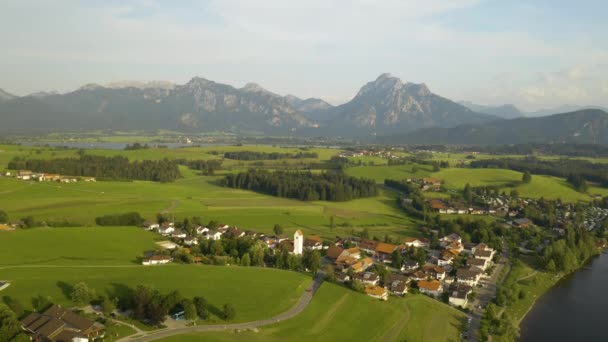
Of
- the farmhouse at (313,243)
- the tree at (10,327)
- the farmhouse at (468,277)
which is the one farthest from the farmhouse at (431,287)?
the tree at (10,327)

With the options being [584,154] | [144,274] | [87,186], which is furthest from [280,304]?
[584,154]

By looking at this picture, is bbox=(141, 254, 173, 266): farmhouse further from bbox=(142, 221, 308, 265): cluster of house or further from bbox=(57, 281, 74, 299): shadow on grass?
bbox=(57, 281, 74, 299): shadow on grass

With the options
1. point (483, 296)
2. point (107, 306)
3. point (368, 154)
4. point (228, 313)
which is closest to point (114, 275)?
point (107, 306)

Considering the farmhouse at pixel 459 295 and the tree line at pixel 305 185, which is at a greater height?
the tree line at pixel 305 185

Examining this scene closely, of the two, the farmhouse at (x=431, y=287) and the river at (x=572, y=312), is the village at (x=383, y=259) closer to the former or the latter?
the farmhouse at (x=431, y=287)

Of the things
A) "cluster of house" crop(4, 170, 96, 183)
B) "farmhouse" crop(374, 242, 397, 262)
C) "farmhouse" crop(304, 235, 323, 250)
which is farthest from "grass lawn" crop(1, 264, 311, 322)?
"cluster of house" crop(4, 170, 96, 183)

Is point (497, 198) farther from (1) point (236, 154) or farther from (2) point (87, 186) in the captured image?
(1) point (236, 154)

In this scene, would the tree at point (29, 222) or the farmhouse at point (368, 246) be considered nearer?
the tree at point (29, 222)
